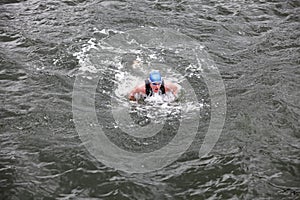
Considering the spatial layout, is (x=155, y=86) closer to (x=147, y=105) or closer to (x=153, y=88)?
(x=153, y=88)

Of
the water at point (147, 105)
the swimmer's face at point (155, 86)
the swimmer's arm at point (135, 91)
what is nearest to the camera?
the water at point (147, 105)

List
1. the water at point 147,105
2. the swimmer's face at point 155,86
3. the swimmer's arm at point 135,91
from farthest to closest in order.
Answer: the swimmer's arm at point 135,91 < the swimmer's face at point 155,86 < the water at point 147,105

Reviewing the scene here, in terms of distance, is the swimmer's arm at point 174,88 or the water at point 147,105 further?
the swimmer's arm at point 174,88

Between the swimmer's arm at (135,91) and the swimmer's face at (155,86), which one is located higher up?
the swimmer's face at (155,86)

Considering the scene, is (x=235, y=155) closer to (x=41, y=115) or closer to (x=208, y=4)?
(x=41, y=115)

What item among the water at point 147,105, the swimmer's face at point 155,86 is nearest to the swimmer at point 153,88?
the swimmer's face at point 155,86

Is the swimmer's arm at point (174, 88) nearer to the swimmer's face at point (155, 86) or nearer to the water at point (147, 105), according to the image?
the water at point (147, 105)

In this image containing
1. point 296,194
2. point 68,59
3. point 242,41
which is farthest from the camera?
point 242,41

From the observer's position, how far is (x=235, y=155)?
7.83 metres

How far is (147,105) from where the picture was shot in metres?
9.19

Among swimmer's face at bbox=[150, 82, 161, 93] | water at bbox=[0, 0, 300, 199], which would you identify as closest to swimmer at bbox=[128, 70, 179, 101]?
swimmer's face at bbox=[150, 82, 161, 93]

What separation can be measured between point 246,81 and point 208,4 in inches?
165

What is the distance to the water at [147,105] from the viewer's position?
23.9 feet

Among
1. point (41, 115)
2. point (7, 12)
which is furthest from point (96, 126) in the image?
point (7, 12)
